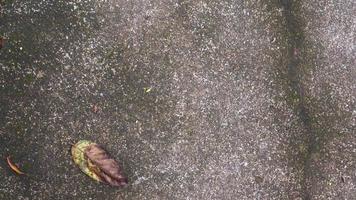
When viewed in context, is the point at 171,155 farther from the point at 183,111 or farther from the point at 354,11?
the point at 354,11

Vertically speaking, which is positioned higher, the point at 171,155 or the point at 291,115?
the point at 291,115

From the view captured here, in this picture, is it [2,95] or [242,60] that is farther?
[242,60]

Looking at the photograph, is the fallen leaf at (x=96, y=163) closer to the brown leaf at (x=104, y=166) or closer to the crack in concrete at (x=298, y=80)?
the brown leaf at (x=104, y=166)

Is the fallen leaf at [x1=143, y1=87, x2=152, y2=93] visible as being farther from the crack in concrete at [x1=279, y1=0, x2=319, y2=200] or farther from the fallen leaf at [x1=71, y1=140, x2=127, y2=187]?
the crack in concrete at [x1=279, y1=0, x2=319, y2=200]

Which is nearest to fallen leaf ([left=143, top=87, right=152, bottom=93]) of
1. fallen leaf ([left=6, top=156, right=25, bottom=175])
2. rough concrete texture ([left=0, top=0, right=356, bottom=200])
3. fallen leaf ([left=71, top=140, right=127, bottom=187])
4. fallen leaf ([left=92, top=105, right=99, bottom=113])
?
rough concrete texture ([left=0, top=0, right=356, bottom=200])

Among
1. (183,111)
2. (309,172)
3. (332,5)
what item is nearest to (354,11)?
(332,5)

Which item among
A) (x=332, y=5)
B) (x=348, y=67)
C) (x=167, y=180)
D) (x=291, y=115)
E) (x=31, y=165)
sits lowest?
(x=31, y=165)
